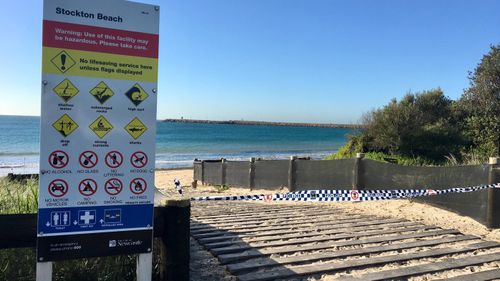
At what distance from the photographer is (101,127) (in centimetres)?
340

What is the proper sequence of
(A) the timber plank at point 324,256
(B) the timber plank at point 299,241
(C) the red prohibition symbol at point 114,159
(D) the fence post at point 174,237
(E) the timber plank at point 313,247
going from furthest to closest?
(B) the timber plank at point 299,241, (E) the timber plank at point 313,247, (A) the timber plank at point 324,256, (D) the fence post at point 174,237, (C) the red prohibition symbol at point 114,159

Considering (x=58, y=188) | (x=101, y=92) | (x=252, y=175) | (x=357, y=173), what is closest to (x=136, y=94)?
(x=101, y=92)

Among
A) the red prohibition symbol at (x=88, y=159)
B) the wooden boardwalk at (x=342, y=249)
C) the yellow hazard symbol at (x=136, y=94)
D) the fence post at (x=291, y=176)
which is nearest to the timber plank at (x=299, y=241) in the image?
the wooden boardwalk at (x=342, y=249)

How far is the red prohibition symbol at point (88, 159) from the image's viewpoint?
3367mm

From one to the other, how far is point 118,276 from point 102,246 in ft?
3.07

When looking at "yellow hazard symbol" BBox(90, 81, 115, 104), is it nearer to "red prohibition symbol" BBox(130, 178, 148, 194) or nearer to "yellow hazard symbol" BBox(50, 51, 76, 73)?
"yellow hazard symbol" BBox(50, 51, 76, 73)

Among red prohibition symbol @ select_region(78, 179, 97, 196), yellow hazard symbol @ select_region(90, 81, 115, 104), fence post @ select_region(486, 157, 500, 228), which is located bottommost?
fence post @ select_region(486, 157, 500, 228)

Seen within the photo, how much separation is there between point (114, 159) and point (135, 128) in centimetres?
29

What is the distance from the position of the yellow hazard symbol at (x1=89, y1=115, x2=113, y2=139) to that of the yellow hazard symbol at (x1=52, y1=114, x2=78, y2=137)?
5.1 inches

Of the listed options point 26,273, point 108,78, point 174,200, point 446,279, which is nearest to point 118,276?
point 26,273

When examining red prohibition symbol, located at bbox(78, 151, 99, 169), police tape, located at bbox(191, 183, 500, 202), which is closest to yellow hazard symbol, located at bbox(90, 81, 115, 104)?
red prohibition symbol, located at bbox(78, 151, 99, 169)

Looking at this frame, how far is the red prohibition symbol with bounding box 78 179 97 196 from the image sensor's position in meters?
3.38

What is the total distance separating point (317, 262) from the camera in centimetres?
534

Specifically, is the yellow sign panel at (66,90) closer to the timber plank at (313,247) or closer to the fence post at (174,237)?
the fence post at (174,237)
